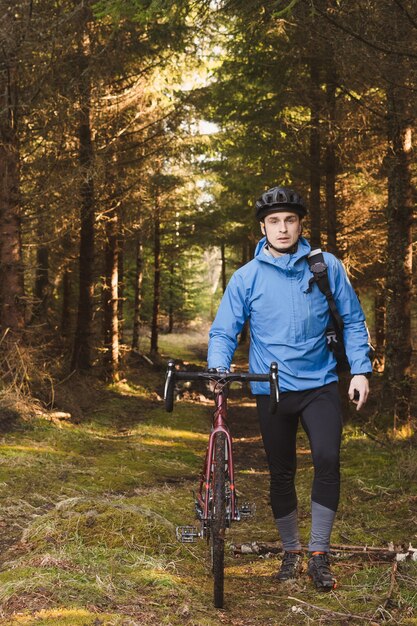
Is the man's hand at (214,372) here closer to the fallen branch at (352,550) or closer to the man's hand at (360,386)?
the man's hand at (360,386)

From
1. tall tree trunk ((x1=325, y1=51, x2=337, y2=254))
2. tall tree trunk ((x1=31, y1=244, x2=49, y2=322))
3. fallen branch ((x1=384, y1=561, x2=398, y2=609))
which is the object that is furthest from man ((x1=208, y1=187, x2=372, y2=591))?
tall tree trunk ((x1=31, y1=244, x2=49, y2=322))

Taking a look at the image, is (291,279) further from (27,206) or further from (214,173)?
(214,173)

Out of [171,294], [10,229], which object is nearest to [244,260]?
[171,294]

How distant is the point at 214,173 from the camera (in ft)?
90.9

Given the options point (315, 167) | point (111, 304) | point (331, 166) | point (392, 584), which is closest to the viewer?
point (392, 584)

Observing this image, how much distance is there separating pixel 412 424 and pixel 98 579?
8081 millimetres

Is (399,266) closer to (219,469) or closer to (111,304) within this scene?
(219,469)

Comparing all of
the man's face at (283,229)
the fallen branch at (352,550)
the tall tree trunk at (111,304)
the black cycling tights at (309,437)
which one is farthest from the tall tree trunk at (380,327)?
the black cycling tights at (309,437)

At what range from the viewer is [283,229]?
4.95m

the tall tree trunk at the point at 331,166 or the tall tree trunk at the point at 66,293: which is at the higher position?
the tall tree trunk at the point at 331,166

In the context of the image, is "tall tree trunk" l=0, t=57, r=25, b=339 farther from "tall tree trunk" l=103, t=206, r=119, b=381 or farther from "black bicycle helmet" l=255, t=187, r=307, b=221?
"black bicycle helmet" l=255, t=187, r=307, b=221

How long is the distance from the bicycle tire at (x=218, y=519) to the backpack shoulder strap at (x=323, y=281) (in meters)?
1.13

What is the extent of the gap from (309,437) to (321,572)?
883 mm

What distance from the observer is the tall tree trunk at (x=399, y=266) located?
11.1 meters
